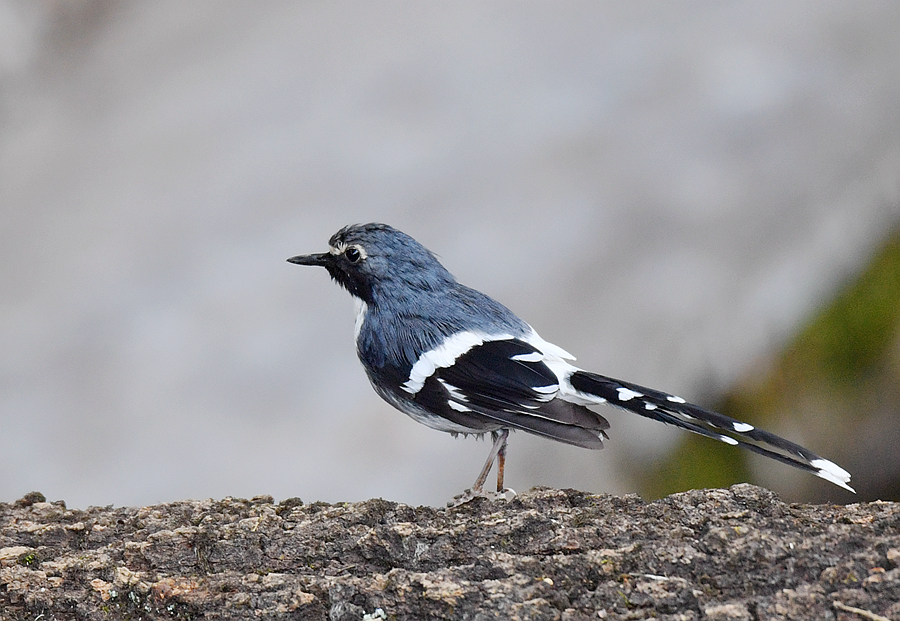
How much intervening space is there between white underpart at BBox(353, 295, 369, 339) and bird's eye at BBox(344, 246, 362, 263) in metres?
0.16

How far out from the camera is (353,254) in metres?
2.93

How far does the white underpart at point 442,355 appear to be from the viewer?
266 cm

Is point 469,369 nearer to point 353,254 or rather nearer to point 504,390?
point 504,390

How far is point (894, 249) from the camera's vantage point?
4.29 metres

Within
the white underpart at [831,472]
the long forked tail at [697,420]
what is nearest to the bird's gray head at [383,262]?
the long forked tail at [697,420]

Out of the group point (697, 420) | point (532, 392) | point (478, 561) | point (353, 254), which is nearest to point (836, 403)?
point (697, 420)

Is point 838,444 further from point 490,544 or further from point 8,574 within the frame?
point 8,574

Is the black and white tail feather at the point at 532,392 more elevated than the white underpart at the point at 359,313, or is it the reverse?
the white underpart at the point at 359,313

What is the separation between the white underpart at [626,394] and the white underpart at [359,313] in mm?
970

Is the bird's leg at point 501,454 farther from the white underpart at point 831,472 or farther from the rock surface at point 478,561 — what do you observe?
the white underpart at point 831,472

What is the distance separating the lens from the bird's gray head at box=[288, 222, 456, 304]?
2906 millimetres

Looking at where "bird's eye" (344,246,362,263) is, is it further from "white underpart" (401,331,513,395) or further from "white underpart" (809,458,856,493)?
"white underpart" (809,458,856,493)

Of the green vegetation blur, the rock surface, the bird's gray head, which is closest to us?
the rock surface

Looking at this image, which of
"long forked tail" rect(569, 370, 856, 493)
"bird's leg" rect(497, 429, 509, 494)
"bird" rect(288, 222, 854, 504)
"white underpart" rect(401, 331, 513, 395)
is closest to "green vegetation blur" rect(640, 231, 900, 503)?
"bird" rect(288, 222, 854, 504)
